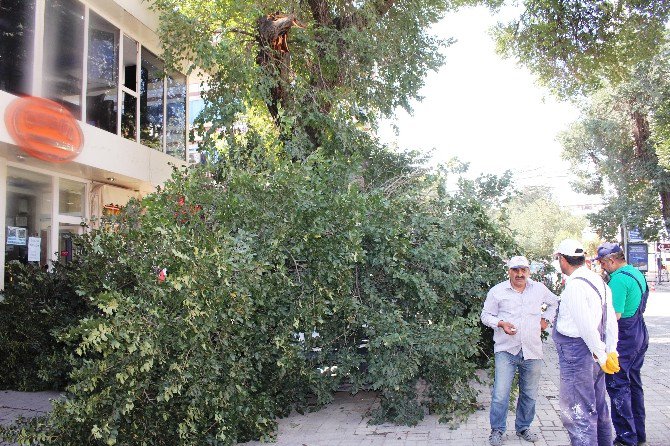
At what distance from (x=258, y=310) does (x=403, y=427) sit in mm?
1887

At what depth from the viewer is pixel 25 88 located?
28.6 feet

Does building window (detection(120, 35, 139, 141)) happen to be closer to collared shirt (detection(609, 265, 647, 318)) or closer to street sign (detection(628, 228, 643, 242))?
collared shirt (detection(609, 265, 647, 318))

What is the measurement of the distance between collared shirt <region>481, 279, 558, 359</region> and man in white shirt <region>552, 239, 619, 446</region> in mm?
610

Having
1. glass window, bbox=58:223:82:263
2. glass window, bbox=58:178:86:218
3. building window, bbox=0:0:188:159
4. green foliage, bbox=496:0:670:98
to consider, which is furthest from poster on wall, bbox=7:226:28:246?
green foliage, bbox=496:0:670:98

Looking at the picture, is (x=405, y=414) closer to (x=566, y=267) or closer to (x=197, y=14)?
(x=566, y=267)

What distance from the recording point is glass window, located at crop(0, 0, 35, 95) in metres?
8.45

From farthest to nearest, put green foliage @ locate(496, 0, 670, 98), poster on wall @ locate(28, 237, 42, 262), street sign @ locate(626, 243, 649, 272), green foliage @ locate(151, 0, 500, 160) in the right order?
street sign @ locate(626, 243, 649, 272)
green foliage @ locate(496, 0, 670, 98)
green foliage @ locate(151, 0, 500, 160)
poster on wall @ locate(28, 237, 42, 262)

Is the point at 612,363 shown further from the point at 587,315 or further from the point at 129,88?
the point at 129,88

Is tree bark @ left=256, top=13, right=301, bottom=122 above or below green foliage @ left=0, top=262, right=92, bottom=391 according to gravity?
above

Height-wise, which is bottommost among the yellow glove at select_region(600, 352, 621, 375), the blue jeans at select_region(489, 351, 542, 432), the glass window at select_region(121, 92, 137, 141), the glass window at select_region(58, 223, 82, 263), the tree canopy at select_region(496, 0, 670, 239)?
the blue jeans at select_region(489, 351, 542, 432)

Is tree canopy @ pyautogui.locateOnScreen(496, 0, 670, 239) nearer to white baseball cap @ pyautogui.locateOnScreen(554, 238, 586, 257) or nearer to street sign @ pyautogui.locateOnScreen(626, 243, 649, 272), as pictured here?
street sign @ pyautogui.locateOnScreen(626, 243, 649, 272)

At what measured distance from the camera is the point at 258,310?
5812mm

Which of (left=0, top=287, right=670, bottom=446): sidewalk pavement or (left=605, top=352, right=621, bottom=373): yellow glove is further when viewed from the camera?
(left=0, top=287, right=670, bottom=446): sidewalk pavement

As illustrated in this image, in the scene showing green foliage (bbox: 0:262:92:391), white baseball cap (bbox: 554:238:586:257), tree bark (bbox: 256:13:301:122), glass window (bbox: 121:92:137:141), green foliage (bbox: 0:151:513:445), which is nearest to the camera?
green foliage (bbox: 0:151:513:445)
